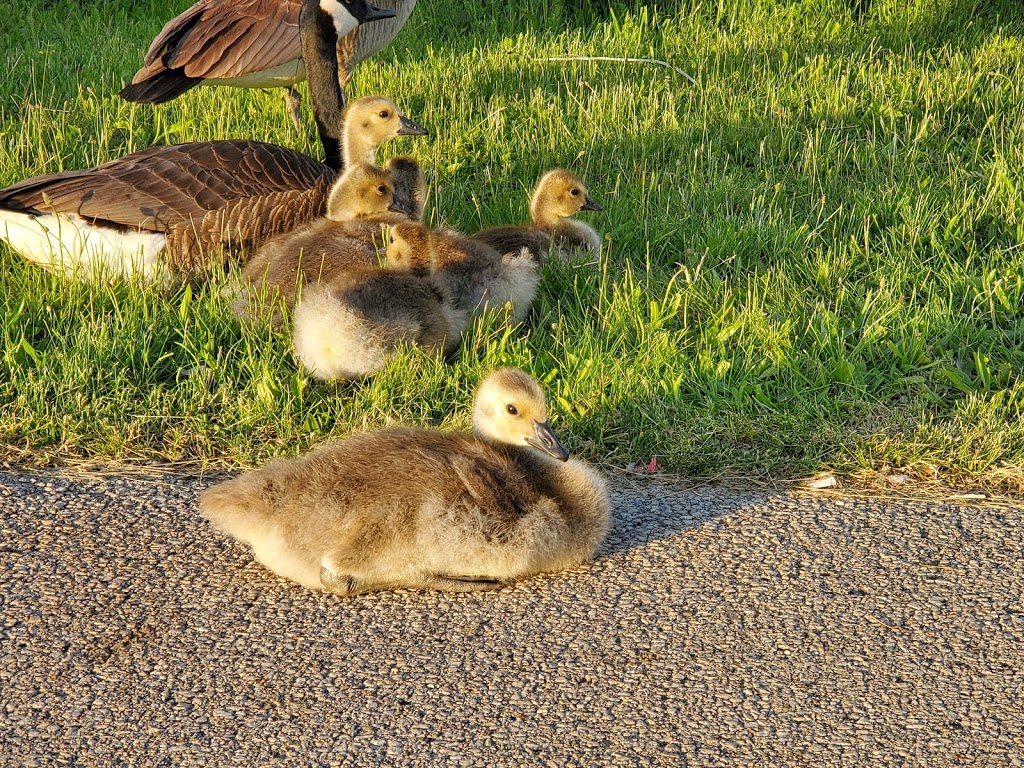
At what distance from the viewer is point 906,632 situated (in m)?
3.56

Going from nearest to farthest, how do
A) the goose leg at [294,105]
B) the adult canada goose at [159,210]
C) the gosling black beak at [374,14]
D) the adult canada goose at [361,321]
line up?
the adult canada goose at [361,321] < the adult canada goose at [159,210] < the gosling black beak at [374,14] < the goose leg at [294,105]

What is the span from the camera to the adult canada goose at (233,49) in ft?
23.7

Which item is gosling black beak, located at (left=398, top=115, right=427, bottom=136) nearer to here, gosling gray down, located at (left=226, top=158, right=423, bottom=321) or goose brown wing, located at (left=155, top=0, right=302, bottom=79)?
gosling gray down, located at (left=226, top=158, right=423, bottom=321)

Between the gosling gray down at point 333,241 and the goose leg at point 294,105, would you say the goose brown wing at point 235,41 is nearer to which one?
the goose leg at point 294,105

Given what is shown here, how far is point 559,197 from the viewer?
6.32m

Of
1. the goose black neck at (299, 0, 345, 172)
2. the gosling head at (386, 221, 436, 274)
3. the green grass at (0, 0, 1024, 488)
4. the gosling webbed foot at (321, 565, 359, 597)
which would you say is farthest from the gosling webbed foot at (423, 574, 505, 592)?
the goose black neck at (299, 0, 345, 172)

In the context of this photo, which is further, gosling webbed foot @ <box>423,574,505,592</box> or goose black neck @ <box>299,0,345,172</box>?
goose black neck @ <box>299,0,345,172</box>

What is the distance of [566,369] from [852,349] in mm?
1249

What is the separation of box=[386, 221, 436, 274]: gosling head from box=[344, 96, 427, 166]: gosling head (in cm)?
172

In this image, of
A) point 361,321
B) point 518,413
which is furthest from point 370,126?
point 518,413

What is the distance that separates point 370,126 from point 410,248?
1.94m

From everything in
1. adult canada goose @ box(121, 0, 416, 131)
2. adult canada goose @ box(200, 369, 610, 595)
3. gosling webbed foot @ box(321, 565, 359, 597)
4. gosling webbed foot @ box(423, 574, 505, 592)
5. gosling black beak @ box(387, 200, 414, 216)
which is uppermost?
adult canada goose @ box(121, 0, 416, 131)

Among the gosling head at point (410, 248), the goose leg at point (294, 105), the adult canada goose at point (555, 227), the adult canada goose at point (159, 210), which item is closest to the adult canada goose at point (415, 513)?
the gosling head at point (410, 248)

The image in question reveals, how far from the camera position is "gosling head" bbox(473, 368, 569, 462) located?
12.9 feet
